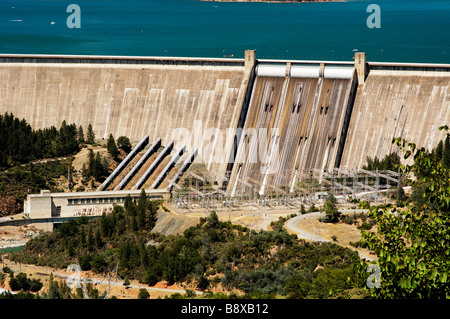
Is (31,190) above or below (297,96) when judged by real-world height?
below

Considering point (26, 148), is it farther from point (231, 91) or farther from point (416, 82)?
point (416, 82)

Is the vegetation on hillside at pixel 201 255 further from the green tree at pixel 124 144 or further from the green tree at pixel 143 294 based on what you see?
the green tree at pixel 124 144

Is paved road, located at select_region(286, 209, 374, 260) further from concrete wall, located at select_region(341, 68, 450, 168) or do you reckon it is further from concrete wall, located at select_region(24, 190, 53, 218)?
concrete wall, located at select_region(24, 190, 53, 218)

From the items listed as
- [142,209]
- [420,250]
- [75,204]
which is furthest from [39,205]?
[420,250]

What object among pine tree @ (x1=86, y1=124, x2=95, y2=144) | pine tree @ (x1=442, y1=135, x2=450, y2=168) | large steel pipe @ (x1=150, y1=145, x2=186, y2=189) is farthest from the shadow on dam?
pine tree @ (x1=86, y1=124, x2=95, y2=144)

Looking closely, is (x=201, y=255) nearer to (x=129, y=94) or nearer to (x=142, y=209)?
(x=142, y=209)
